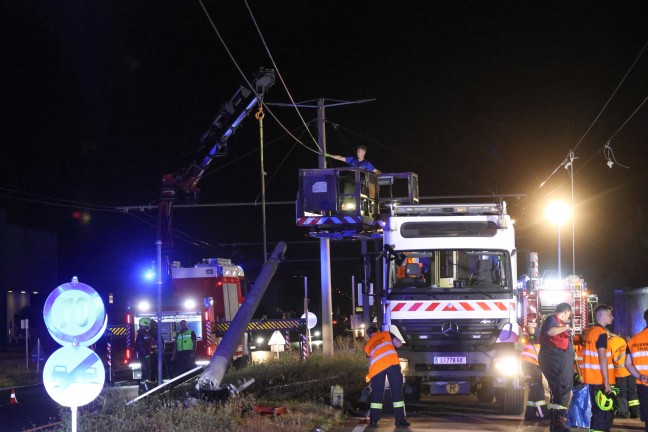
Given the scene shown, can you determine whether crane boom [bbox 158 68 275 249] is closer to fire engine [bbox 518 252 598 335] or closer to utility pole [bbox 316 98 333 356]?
utility pole [bbox 316 98 333 356]

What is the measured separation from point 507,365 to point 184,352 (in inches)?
360

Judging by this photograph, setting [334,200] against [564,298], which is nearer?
[334,200]

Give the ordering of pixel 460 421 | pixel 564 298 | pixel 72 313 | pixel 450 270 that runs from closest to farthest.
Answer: pixel 72 313, pixel 460 421, pixel 450 270, pixel 564 298

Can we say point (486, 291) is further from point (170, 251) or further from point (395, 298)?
point (170, 251)

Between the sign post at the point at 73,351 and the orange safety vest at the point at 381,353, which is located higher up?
the sign post at the point at 73,351

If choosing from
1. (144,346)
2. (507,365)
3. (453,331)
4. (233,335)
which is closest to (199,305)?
(144,346)

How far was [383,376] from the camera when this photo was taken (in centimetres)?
1348

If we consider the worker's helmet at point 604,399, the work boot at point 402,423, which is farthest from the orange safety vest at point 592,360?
the work boot at point 402,423

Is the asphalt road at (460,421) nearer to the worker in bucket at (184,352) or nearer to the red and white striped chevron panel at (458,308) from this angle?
the red and white striped chevron panel at (458,308)

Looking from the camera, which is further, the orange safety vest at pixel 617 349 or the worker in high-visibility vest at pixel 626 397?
the worker in high-visibility vest at pixel 626 397

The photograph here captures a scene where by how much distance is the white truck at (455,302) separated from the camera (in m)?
14.4

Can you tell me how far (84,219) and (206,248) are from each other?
Result: 891cm

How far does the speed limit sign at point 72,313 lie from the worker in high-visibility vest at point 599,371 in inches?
219

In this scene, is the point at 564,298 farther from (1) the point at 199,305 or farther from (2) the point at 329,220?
(2) the point at 329,220
